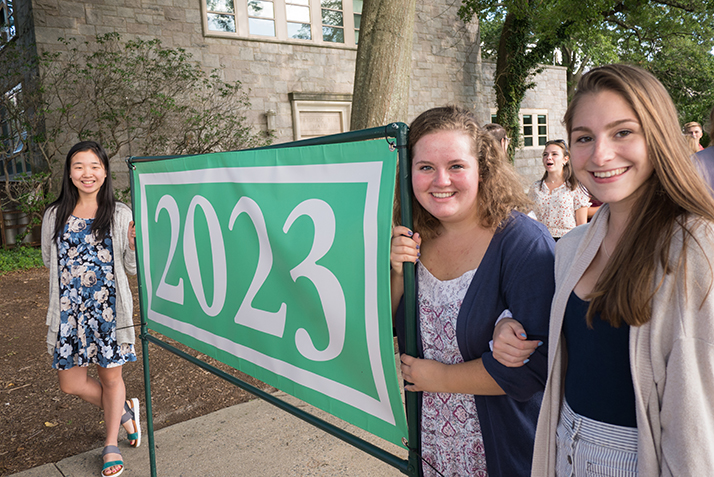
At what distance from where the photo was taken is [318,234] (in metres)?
1.61

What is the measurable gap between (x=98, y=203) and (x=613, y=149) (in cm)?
291

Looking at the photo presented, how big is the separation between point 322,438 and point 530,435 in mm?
1927

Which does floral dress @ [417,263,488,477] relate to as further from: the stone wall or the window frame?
the window frame

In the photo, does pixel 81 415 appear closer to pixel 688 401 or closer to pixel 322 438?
pixel 322 438

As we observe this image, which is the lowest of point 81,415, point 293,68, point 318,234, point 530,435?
point 81,415

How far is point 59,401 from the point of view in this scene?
4043mm

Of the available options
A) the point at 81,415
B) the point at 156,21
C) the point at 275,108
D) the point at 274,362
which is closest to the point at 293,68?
the point at 275,108

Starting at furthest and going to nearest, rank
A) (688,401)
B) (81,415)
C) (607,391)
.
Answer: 1. (81,415)
2. (607,391)
3. (688,401)

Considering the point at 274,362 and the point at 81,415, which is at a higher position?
the point at 274,362

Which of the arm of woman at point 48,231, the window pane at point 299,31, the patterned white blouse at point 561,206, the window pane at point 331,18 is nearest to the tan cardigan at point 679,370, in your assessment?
the arm of woman at point 48,231

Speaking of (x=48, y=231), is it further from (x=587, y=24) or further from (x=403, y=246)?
(x=587, y=24)

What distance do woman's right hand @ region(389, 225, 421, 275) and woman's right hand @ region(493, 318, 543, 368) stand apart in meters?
0.30

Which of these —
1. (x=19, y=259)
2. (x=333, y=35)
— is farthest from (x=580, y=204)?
(x=333, y=35)

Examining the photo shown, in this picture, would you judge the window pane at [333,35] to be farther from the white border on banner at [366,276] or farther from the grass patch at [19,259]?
the white border on banner at [366,276]
